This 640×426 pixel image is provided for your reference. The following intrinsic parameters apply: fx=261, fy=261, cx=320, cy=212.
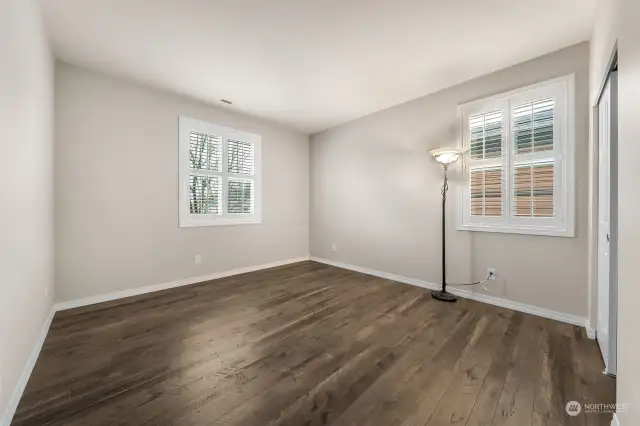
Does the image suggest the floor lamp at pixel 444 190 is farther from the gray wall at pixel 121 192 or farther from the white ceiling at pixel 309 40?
the gray wall at pixel 121 192

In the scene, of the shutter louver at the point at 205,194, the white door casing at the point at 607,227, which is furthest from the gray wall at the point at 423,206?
the shutter louver at the point at 205,194

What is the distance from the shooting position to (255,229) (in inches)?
181

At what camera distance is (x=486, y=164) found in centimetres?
306

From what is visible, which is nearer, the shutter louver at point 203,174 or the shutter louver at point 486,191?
the shutter louver at point 486,191

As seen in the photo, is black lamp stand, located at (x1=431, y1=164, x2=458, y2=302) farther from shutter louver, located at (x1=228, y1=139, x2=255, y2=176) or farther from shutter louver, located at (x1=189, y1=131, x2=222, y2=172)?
shutter louver, located at (x1=189, y1=131, x2=222, y2=172)

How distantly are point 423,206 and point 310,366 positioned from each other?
2.62m

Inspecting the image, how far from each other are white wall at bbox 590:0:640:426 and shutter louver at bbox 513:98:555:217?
1426 millimetres

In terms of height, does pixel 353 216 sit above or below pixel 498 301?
above

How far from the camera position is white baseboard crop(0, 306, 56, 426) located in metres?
1.33

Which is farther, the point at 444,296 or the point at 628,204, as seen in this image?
the point at 444,296

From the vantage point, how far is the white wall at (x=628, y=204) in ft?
3.41

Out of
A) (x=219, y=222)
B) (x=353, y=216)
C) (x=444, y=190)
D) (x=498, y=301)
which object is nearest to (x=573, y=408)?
(x=498, y=301)

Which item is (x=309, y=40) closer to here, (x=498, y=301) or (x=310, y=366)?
(x=310, y=366)

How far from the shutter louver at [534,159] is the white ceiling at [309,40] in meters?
0.56
